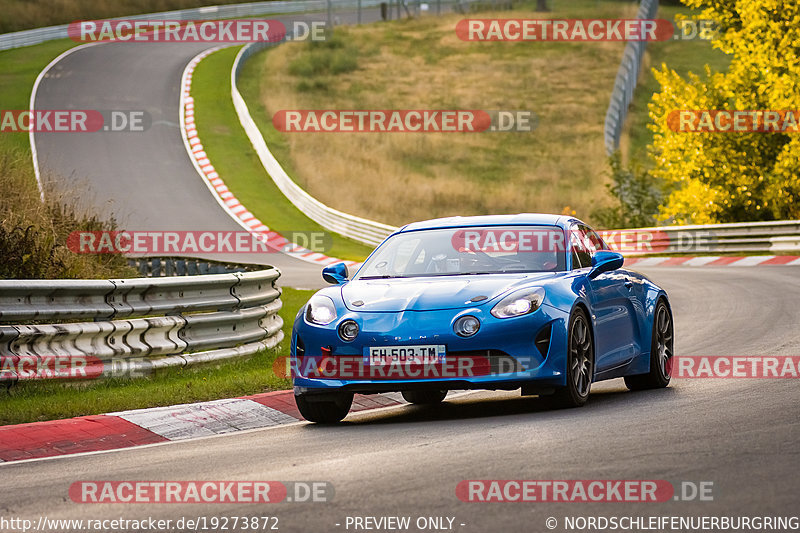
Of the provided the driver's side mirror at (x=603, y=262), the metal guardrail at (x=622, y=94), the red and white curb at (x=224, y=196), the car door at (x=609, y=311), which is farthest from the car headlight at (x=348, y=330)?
the metal guardrail at (x=622, y=94)

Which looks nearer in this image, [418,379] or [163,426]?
[418,379]

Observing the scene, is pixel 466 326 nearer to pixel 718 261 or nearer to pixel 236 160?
pixel 718 261

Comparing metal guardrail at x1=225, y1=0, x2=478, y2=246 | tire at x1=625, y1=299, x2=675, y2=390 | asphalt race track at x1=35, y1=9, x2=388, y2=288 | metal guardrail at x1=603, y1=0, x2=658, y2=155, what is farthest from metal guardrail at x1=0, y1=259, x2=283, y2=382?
metal guardrail at x1=603, y1=0, x2=658, y2=155

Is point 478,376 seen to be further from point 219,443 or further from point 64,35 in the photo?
point 64,35

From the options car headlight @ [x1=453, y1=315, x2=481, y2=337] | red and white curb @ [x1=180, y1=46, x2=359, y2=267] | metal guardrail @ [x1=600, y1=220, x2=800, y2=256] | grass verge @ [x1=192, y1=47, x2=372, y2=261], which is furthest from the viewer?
grass verge @ [x1=192, y1=47, x2=372, y2=261]

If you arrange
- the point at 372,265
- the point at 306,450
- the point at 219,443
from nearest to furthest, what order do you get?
the point at 306,450 → the point at 219,443 → the point at 372,265

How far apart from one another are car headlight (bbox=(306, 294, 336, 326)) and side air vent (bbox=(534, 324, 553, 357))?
150 cm

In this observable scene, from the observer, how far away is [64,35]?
61.8 meters

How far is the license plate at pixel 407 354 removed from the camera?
28.4 ft

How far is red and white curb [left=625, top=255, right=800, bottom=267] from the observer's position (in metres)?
27.2

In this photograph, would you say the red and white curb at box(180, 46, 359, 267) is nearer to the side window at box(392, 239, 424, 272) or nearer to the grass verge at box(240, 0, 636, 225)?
the grass verge at box(240, 0, 636, 225)

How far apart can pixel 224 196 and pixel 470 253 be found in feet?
98.8

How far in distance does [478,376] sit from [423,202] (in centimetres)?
3489

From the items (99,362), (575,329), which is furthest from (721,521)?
(99,362)
